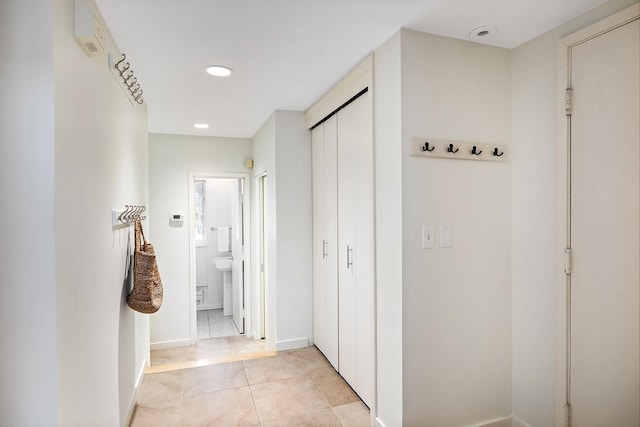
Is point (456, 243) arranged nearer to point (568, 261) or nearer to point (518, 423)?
point (568, 261)

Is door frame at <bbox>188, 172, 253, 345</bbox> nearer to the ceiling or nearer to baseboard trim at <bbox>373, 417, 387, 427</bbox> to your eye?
the ceiling

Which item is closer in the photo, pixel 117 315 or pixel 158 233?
pixel 117 315

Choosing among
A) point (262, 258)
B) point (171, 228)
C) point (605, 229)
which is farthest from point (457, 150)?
point (171, 228)

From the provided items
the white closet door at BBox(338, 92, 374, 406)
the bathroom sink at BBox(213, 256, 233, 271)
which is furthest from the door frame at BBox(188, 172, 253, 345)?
the white closet door at BBox(338, 92, 374, 406)

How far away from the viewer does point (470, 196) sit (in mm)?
1942

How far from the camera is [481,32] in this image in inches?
72.1

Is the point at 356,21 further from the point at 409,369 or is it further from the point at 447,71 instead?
the point at 409,369

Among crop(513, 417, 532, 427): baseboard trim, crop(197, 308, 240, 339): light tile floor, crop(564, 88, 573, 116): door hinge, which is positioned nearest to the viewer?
crop(564, 88, 573, 116): door hinge

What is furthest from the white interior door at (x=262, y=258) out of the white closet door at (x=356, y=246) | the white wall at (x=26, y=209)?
the white wall at (x=26, y=209)

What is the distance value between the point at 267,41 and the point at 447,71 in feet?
3.22

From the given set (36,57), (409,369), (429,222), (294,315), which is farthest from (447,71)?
(294,315)

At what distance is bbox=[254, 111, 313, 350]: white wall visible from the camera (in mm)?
3250

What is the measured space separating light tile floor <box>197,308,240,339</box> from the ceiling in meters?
3.19

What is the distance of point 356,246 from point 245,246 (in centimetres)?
224
